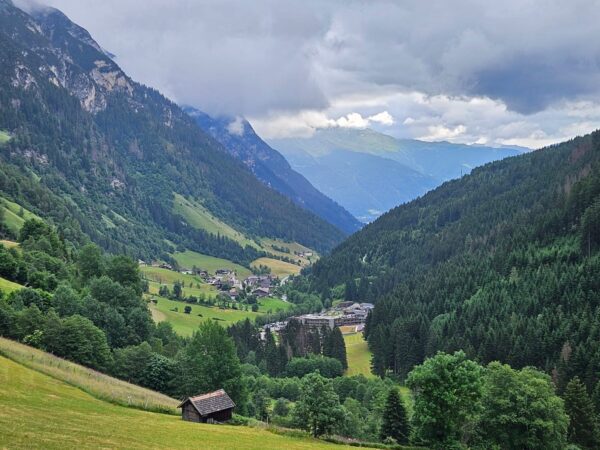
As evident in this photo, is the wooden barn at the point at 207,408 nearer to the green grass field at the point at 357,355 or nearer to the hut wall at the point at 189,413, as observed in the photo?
Result: the hut wall at the point at 189,413

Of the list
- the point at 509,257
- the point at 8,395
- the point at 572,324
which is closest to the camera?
the point at 8,395

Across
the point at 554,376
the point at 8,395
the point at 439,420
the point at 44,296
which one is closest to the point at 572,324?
the point at 554,376

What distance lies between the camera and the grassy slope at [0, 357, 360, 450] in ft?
97.0

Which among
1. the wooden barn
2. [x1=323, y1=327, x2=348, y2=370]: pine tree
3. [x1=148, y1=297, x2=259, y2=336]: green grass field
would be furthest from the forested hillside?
the wooden barn

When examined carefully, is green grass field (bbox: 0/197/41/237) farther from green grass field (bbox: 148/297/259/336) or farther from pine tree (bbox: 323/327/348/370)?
pine tree (bbox: 323/327/348/370)

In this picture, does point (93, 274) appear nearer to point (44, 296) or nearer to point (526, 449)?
point (44, 296)

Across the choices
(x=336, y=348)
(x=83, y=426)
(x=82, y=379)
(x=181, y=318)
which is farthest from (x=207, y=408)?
(x=181, y=318)

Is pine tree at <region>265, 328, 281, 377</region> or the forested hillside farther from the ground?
the forested hillside

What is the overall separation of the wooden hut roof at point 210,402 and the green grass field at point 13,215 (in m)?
115

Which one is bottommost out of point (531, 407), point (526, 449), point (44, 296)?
point (526, 449)

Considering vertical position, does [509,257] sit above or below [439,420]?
above

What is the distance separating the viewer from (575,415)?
67.8 meters

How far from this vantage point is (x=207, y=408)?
55.9 metres

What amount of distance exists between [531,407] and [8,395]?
4797cm
